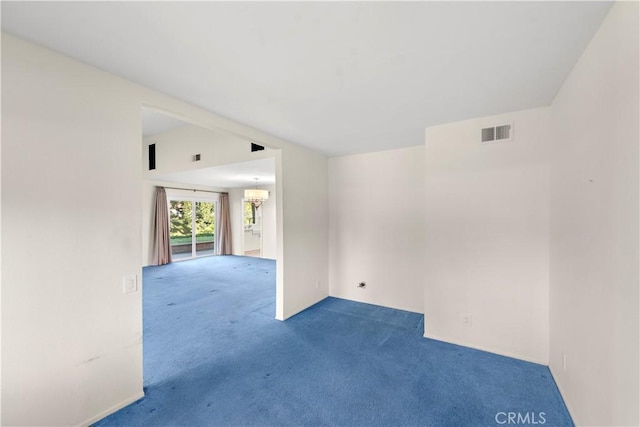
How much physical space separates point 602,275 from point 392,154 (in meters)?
2.91

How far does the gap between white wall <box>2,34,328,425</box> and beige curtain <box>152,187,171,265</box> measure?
6.14 meters

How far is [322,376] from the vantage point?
7.47 feet

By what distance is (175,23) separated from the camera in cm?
134

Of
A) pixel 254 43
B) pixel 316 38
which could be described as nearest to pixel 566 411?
pixel 316 38

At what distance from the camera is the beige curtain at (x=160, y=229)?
284 inches

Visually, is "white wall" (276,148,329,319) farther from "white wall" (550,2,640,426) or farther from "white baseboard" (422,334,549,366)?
"white wall" (550,2,640,426)

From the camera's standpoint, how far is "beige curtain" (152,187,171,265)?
7219 mm

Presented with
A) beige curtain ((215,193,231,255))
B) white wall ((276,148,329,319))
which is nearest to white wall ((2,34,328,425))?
white wall ((276,148,329,319))

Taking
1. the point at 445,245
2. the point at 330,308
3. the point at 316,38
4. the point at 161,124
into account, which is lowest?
the point at 330,308

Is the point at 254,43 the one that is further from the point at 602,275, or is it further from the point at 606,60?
the point at 602,275

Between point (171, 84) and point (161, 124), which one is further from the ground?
point (161, 124)

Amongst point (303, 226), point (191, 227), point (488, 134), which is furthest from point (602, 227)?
point (191, 227)

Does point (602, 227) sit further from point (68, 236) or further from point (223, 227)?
point (223, 227)

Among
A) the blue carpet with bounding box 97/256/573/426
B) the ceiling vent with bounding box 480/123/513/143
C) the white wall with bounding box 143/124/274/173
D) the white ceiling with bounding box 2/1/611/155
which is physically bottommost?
the blue carpet with bounding box 97/256/573/426
